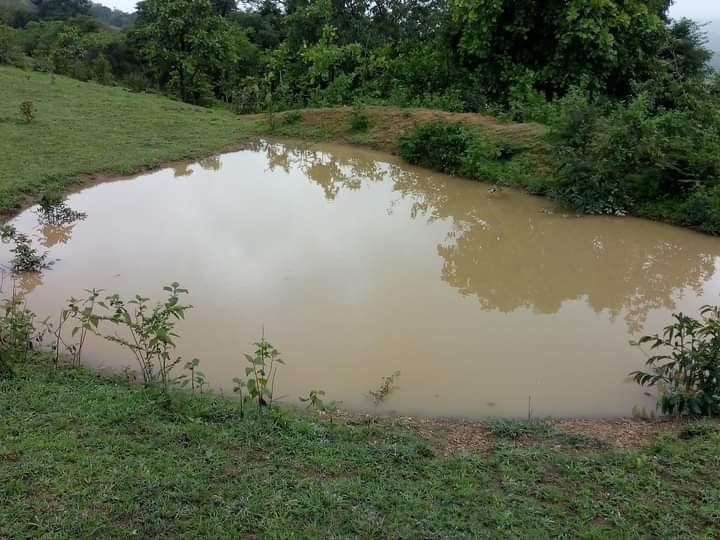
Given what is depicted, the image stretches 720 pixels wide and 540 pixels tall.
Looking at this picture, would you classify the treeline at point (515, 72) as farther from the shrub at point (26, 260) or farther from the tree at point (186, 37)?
the shrub at point (26, 260)

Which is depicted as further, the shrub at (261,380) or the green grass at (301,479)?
the shrub at (261,380)

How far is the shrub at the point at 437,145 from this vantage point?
930 centimetres

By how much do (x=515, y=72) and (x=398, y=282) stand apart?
7367 mm

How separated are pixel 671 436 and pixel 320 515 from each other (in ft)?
6.35

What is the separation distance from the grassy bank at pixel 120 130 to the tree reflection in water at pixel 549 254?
1.90 meters

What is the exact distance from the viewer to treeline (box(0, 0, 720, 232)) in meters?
7.52

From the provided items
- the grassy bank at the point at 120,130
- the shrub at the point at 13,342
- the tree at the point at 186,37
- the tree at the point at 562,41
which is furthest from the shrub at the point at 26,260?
the tree at the point at 186,37

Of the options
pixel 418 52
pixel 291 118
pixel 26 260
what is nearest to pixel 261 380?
pixel 26 260

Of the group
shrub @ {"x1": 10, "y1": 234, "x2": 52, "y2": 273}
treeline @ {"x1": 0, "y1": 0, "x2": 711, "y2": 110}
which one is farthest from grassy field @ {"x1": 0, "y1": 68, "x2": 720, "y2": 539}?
treeline @ {"x1": 0, "y1": 0, "x2": 711, "y2": 110}

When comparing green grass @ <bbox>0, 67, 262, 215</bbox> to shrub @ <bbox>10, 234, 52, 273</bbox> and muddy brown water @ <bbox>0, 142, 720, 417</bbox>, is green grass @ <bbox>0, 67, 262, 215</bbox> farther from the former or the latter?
shrub @ <bbox>10, 234, 52, 273</bbox>

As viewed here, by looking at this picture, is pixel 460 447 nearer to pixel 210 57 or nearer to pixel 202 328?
pixel 202 328

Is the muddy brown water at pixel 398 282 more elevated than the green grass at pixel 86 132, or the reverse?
the green grass at pixel 86 132

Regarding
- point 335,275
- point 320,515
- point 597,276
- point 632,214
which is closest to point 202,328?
point 335,275

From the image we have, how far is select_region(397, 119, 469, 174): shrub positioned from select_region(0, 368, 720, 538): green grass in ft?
21.8
